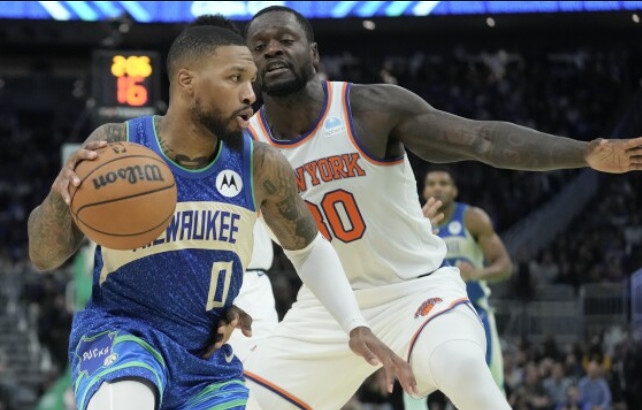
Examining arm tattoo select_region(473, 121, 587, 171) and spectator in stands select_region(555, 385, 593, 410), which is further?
spectator in stands select_region(555, 385, 593, 410)

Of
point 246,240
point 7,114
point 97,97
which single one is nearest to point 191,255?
point 246,240

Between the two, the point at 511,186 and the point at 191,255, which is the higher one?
the point at 191,255

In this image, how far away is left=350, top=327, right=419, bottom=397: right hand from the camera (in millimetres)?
4707

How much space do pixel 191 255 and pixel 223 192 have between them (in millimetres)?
293

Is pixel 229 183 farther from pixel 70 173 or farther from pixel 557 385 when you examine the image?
pixel 557 385

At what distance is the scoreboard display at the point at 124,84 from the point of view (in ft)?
42.0

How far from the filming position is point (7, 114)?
30.3 metres

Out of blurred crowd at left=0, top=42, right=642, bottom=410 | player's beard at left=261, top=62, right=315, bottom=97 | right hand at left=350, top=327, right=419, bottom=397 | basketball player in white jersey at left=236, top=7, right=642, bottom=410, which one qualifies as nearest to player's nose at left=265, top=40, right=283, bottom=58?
basketball player in white jersey at left=236, top=7, right=642, bottom=410

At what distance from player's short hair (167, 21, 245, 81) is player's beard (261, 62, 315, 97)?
3.72 ft

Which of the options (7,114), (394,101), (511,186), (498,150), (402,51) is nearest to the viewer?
(498,150)

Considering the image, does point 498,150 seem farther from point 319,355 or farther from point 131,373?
point 131,373

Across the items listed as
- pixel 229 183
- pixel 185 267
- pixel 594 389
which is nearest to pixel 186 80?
pixel 229 183

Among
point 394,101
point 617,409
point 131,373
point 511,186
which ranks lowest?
point 617,409

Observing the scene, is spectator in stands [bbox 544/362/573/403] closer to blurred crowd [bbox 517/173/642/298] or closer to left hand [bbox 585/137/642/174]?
blurred crowd [bbox 517/173/642/298]
